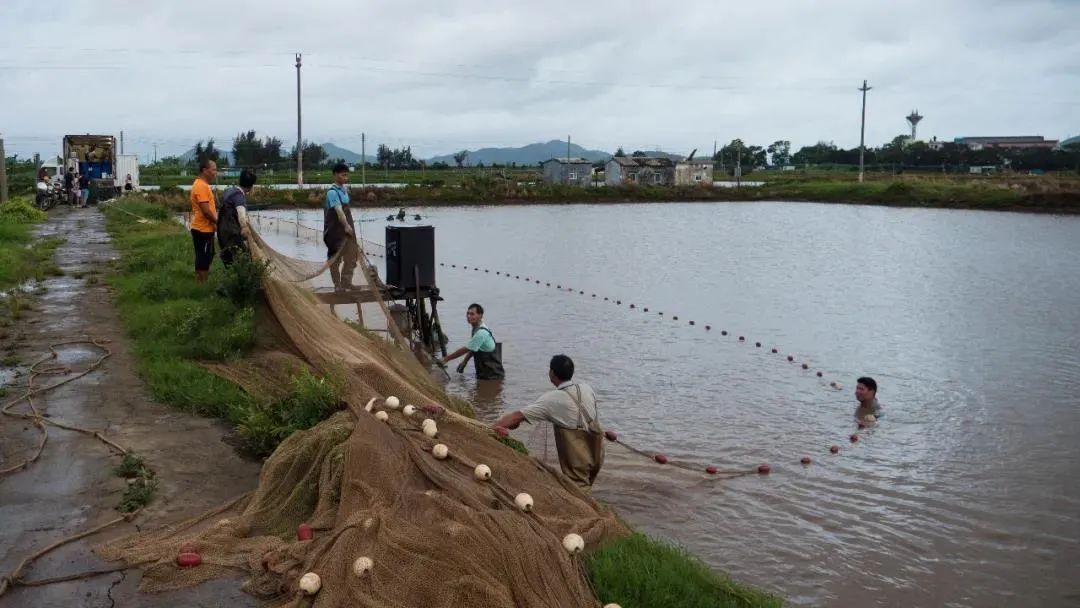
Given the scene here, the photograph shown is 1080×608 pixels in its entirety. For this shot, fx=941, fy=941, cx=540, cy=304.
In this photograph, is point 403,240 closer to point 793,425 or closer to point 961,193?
point 793,425

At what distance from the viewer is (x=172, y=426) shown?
7172 mm

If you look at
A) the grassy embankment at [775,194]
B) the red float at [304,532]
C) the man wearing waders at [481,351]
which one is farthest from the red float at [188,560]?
the grassy embankment at [775,194]

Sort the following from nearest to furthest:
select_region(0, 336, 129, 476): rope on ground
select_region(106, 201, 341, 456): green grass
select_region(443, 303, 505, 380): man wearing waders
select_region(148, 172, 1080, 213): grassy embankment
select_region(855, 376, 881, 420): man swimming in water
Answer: select_region(0, 336, 129, 476): rope on ground < select_region(106, 201, 341, 456): green grass < select_region(855, 376, 881, 420): man swimming in water < select_region(443, 303, 505, 380): man wearing waders < select_region(148, 172, 1080, 213): grassy embankment

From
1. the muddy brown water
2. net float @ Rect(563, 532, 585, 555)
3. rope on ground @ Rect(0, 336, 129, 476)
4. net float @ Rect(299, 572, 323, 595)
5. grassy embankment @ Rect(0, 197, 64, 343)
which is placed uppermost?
grassy embankment @ Rect(0, 197, 64, 343)

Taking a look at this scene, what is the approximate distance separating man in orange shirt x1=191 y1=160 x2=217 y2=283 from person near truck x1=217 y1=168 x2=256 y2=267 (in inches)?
8.1

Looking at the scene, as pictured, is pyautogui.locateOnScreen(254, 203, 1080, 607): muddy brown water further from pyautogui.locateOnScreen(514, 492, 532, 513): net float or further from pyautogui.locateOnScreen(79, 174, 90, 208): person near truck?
pyautogui.locateOnScreen(79, 174, 90, 208): person near truck

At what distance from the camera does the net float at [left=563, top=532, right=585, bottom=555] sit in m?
4.82

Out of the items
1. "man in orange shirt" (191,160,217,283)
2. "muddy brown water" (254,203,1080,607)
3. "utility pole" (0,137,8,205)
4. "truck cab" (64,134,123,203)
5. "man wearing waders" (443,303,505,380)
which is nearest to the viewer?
"muddy brown water" (254,203,1080,607)

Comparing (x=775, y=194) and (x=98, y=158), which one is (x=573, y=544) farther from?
(x=775, y=194)

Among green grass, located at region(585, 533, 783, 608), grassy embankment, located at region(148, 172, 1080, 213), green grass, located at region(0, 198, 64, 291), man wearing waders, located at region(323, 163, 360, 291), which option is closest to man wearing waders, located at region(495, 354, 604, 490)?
green grass, located at region(585, 533, 783, 608)

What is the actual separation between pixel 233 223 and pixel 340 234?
1.62m

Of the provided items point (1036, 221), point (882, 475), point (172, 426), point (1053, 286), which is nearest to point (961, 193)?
point (1036, 221)

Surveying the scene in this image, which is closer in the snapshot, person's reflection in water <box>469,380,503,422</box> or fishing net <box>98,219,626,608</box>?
fishing net <box>98,219,626,608</box>

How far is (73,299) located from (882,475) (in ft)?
33.6
